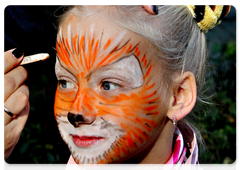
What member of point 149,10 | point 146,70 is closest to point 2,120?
point 146,70

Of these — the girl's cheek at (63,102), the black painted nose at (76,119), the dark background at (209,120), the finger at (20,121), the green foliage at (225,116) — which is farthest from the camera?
the green foliage at (225,116)

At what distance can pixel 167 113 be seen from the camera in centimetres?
156

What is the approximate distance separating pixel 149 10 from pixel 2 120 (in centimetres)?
93

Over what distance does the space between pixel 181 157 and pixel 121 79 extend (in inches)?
25.0

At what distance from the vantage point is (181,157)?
173 centimetres

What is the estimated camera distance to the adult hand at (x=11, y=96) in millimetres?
1548

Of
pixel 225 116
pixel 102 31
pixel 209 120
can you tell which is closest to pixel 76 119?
pixel 102 31

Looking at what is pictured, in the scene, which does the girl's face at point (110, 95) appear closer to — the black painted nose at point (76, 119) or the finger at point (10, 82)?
the black painted nose at point (76, 119)

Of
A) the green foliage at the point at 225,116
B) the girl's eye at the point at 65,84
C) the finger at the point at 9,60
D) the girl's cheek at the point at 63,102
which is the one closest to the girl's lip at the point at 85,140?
the girl's cheek at the point at 63,102

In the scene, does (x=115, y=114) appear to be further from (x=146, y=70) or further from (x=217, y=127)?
(x=217, y=127)

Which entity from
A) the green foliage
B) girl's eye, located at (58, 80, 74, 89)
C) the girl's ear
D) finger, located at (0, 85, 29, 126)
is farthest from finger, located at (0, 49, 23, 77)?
the green foliage

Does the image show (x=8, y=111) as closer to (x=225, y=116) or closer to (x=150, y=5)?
(x=150, y=5)

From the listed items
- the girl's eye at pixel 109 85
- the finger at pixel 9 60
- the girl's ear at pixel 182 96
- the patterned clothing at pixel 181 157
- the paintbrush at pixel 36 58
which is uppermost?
the finger at pixel 9 60

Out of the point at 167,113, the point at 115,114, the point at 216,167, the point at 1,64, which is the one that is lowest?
the point at 216,167
